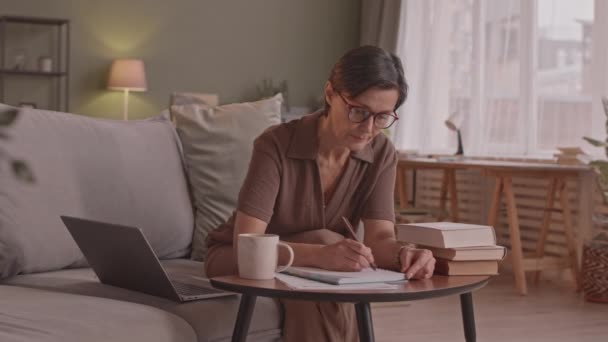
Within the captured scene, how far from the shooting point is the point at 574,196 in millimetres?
5125

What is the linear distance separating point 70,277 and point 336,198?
0.73 m

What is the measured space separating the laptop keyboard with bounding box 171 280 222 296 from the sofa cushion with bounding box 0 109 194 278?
1.26ft

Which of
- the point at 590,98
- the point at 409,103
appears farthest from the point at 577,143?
the point at 409,103

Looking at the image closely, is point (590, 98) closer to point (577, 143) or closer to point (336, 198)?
point (577, 143)

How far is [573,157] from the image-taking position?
466 cm

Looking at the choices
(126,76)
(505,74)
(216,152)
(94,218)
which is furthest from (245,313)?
(126,76)

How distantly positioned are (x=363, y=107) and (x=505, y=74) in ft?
13.0

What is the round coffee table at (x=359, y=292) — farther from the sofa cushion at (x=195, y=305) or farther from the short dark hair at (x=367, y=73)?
the short dark hair at (x=367, y=73)

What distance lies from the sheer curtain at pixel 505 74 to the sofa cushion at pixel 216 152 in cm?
290

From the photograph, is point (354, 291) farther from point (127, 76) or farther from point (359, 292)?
point (127, 76)

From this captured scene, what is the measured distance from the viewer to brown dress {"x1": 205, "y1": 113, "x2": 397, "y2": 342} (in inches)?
78.8

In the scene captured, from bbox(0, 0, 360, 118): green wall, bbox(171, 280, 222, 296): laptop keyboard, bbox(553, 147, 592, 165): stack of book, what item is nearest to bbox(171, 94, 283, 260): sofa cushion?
bbox(171, 280, 222, 296): laptop keyboard

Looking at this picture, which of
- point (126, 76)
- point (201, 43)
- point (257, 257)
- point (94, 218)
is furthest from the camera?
point (201, 43)

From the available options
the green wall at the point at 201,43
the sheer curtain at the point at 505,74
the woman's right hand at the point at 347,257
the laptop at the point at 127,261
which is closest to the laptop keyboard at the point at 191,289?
the laptop at the point at 127,261
